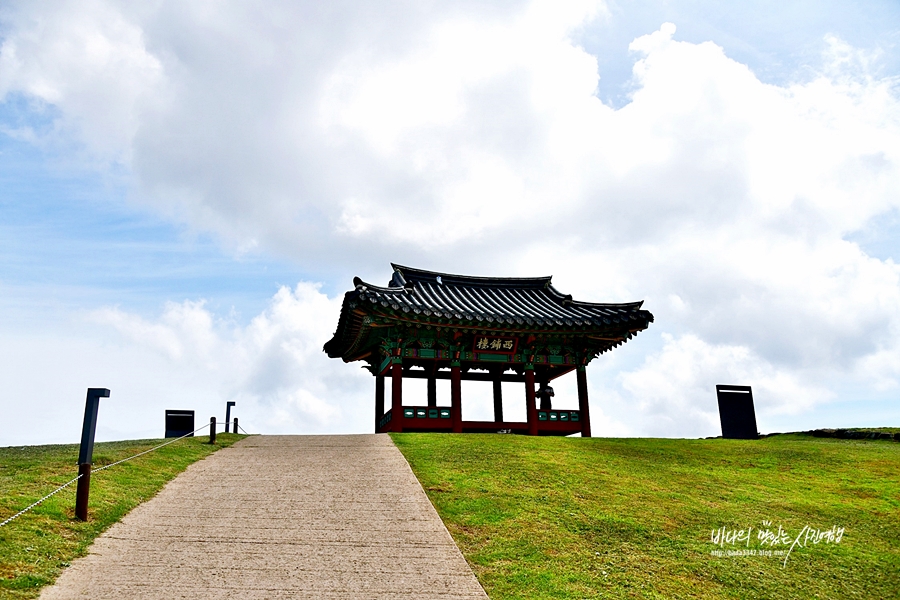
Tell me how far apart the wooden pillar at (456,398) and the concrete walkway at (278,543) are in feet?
30.2

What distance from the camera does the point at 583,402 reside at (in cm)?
2489

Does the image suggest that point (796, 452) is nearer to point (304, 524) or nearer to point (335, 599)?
point (304, 524)

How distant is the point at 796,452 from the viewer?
19016mm

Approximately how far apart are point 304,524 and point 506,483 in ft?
13.7

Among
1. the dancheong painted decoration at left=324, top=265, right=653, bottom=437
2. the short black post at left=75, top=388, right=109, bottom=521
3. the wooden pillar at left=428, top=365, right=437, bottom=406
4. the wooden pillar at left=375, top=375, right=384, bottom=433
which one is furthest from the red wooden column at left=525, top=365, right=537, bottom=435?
the short black post at left=75, top=388, right=109, bottom=521

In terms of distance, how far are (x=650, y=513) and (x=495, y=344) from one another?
13184mm

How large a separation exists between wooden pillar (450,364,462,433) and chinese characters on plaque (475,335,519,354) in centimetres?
113

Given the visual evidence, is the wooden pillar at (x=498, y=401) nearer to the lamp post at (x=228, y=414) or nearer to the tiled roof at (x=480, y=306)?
the tiled roof at (x=480, y=306)

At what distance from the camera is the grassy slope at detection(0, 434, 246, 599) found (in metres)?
7.52

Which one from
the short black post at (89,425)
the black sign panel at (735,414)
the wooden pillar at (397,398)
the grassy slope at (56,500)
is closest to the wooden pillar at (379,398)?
the wooden pillar at (397,398)

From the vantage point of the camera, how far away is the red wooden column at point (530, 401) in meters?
24.0

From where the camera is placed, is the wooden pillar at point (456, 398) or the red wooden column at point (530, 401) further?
the red wooden column at point (530, 401)

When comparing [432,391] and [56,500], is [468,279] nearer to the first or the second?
[432,391]

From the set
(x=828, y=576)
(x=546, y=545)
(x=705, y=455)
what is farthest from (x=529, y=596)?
(x=705, y=455)
